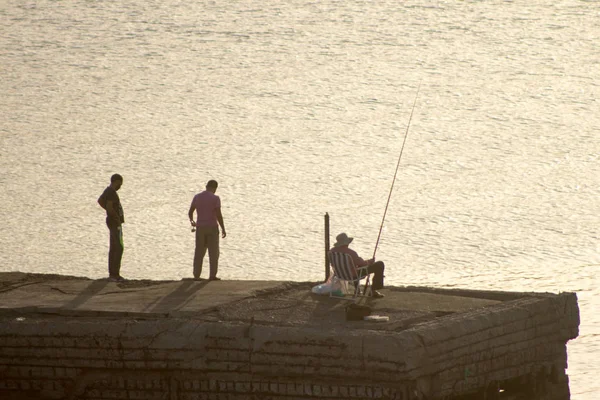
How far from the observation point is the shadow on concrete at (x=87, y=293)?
49.2 ft

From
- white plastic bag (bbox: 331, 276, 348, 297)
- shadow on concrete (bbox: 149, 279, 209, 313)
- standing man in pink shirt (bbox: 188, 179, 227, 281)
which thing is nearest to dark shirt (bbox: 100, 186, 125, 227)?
standing man in pink shirt (bbox: 188, 179, 227, 281)

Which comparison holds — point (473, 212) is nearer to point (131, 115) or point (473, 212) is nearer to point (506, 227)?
point (506, 227)

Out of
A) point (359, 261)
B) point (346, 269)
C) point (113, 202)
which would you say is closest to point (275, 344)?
point (346, 269)

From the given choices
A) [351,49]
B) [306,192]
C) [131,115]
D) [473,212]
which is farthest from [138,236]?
[351,49]

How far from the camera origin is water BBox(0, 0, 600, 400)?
25344mm

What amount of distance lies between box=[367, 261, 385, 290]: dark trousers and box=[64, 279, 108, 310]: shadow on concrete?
312 cm

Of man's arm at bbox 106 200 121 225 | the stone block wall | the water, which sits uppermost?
the water

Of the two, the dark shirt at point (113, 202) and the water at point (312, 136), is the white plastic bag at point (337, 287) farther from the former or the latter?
the water at point (312, 136)

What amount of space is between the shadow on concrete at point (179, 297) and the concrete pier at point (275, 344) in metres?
0.03

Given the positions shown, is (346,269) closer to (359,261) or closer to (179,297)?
(359,261)

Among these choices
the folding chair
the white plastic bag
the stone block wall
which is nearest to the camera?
the stone block wall

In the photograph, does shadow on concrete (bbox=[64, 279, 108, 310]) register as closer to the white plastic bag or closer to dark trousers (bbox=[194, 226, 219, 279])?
dark trousers (bbox=[194, 226, 219, 279])

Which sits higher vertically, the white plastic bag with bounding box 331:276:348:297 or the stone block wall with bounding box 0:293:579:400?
the white plastic bag with bounding box 331:276:348:297

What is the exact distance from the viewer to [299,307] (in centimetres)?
1468
